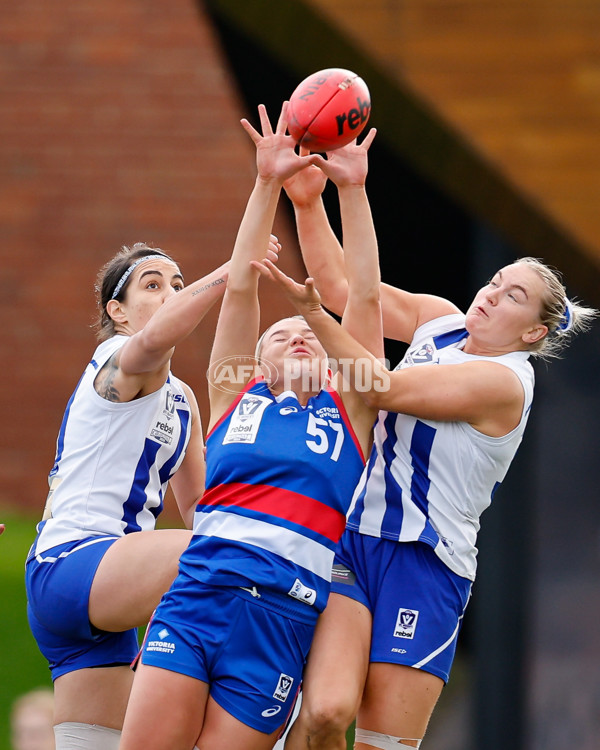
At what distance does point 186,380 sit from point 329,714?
6128mm

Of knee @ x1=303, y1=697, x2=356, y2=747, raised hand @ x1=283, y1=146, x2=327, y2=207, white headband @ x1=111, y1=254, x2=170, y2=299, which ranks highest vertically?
raised hand @ x1=283, y1=146, x2=327, y2=207

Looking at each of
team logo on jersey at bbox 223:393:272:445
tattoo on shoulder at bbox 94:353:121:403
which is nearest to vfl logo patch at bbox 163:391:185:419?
tattoo on shoulder at bbox 94:353:121:403

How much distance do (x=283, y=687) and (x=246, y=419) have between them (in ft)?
2.75

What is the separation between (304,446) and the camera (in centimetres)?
367

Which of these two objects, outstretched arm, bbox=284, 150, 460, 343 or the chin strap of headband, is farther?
outstretched arm, bbox=284, 150, 460, 343

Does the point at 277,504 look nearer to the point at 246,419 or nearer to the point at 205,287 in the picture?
the point at 246,419

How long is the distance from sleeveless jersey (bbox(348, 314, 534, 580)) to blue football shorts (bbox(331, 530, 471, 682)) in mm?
Answer: 54

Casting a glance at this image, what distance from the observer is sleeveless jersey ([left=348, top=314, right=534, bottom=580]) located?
394 cm

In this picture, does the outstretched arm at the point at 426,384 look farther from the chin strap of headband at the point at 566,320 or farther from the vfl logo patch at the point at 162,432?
the vfl logo patch at the point at 162,432

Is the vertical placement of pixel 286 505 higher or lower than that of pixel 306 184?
lower

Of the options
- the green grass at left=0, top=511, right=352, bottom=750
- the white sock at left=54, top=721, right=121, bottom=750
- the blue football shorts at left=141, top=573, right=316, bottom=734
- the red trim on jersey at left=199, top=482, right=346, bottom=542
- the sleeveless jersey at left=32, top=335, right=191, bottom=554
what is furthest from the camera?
the green grass at left=0, top=511, right=352, bottom=750

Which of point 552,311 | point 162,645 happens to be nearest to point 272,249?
point 552,311

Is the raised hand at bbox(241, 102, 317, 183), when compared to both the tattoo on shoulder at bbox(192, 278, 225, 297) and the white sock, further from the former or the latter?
the white sock

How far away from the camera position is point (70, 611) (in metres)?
4.05
